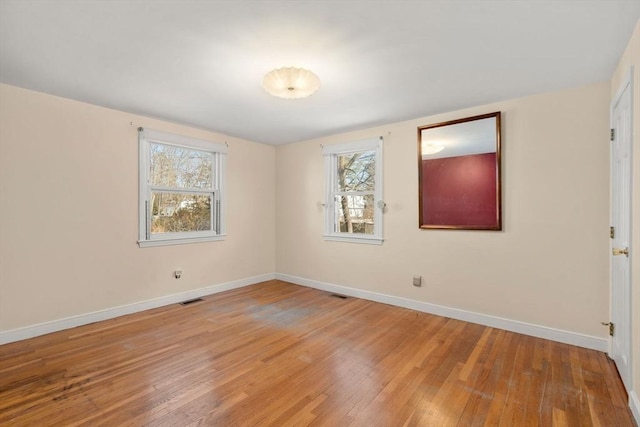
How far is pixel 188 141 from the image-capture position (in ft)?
13.3

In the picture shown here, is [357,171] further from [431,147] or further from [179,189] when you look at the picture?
[179,189]

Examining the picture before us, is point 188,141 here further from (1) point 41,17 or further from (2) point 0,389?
(2) point 0,389

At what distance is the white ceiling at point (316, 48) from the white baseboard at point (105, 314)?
225 cm

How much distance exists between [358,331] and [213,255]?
2.43 meters

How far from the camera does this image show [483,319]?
321 centimetres

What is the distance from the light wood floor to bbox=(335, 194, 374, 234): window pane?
139 cm

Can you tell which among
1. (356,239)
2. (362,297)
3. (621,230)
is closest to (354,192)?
(356,239)

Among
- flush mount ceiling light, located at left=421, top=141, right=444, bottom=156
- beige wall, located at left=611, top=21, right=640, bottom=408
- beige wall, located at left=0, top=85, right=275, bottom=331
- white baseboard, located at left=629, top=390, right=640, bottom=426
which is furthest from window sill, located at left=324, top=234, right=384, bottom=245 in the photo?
white baseboard, located at left=629, top=390, right=640, bottom=426

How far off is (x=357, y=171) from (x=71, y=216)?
11.2ft

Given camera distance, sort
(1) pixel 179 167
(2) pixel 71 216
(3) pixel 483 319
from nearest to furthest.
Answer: (2) pixel 71 216 < (3) pixel 483 319 < (1) pixel 179 167

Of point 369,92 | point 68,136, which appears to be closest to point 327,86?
point 369,92

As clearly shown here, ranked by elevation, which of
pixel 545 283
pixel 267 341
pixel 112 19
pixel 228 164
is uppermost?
pixel 112 19

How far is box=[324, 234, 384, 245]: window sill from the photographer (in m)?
4.06

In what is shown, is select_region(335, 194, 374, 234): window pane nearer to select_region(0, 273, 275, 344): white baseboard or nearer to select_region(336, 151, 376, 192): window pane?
select_region(336, 151, 376, 192): window pane
